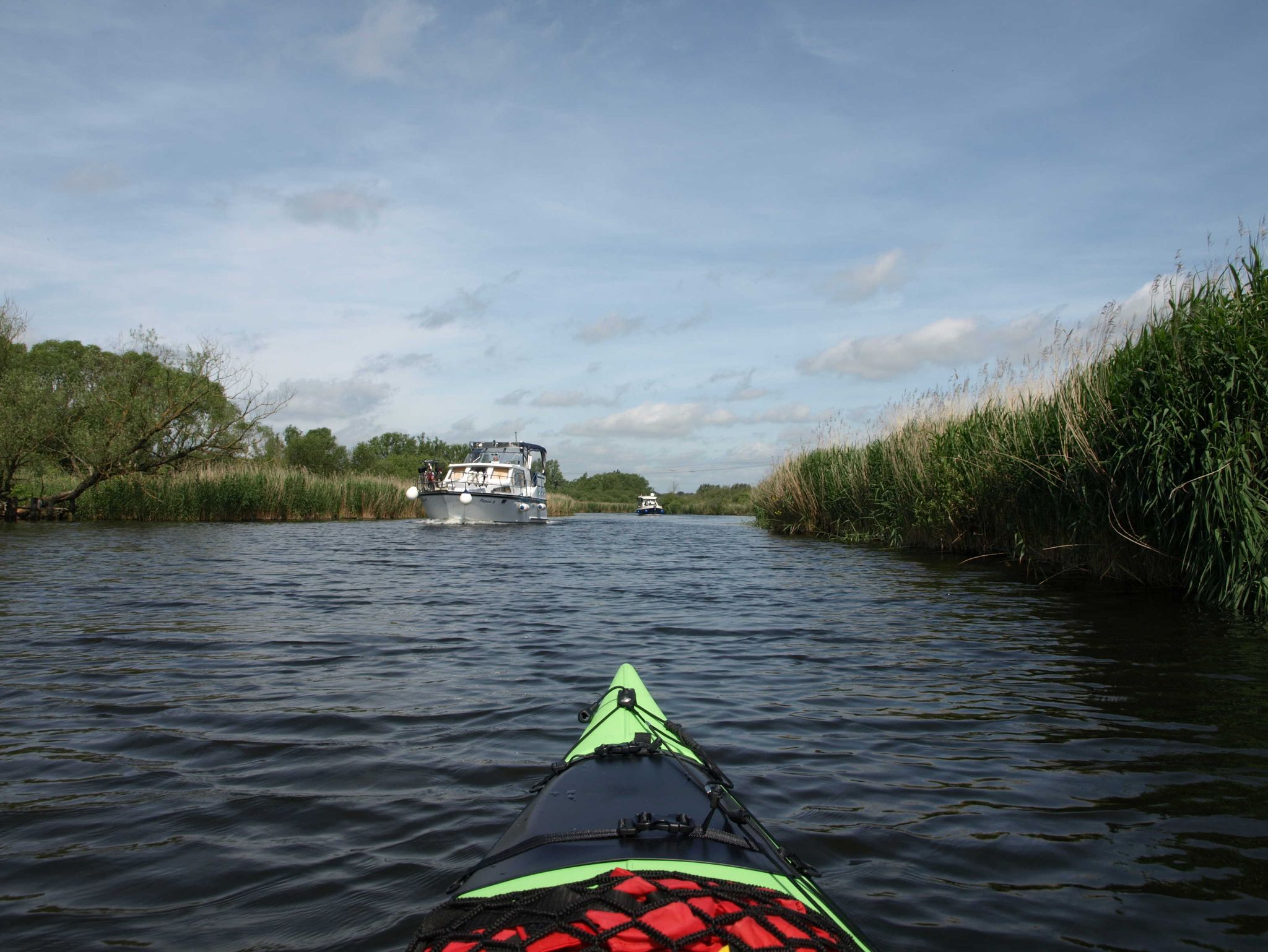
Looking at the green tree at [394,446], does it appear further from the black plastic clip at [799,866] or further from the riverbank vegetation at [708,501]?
the black plastic clip at [799,866]

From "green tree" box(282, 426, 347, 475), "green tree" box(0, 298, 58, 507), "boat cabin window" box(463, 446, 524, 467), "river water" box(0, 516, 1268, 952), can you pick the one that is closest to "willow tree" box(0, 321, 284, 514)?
"green tree" box(0, 298, 58, 507)

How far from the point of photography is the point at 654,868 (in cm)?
191

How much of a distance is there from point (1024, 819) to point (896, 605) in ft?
18.2

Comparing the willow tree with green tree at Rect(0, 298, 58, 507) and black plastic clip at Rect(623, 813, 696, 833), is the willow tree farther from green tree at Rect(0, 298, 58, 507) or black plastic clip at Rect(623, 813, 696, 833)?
black plastic clip at Rect(623, 813, 696, 833)

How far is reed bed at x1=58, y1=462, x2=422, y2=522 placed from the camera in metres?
25.8

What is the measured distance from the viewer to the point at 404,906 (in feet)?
7.97

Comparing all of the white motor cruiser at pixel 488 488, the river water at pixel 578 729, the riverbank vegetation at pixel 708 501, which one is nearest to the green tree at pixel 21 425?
the white motor cruiser at pixel 488 488

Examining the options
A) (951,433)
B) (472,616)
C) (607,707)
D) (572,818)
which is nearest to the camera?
(572,818)

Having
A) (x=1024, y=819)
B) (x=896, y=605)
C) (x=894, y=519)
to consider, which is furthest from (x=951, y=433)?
(x=1024, y=819)

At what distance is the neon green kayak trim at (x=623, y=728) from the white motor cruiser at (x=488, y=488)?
2543 cm

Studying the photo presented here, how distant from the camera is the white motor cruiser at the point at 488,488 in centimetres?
2875

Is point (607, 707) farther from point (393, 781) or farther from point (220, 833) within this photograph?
point (220, 833)

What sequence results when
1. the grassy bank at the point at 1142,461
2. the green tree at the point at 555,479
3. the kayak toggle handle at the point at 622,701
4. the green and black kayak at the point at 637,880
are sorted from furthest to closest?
the green tree at the point at 555,479 → the grassy bank at the point at 1142,461 → the kayak toggle handle at the point at 622,701 → the green and black kayak at the point at 637,880

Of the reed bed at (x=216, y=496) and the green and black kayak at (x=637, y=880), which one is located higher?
the reed bed at (x=216, y=496)
